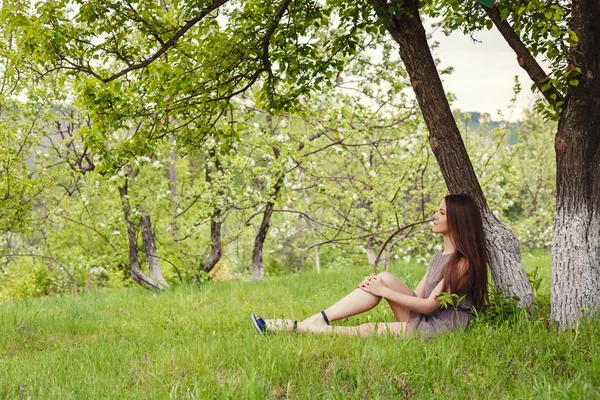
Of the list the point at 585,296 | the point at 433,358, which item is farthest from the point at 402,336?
the point at 585,296

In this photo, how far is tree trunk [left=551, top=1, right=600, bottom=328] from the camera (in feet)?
14.8

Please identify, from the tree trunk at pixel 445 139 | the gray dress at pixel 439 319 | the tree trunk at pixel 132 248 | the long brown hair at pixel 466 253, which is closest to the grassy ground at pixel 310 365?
the gray dress at pixel 439 319

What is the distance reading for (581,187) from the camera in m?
4.58

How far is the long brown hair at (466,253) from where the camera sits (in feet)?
15.4

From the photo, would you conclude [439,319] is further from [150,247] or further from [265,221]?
[150,247]

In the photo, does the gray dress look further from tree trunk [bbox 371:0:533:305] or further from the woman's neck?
tree trunk [bbox 371:0:533:305]

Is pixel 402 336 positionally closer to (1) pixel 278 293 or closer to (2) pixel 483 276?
(2) pixel 483 276

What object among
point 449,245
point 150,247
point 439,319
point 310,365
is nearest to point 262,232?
point 150,247

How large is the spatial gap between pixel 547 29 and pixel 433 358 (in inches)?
107

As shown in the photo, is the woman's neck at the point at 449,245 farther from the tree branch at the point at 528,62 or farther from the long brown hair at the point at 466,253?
the tree branch at the point at 528,62

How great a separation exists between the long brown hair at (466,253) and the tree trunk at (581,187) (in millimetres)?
617

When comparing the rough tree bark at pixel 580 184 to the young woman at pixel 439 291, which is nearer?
the rough tree bark at pixel 580 184

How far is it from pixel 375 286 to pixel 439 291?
1.86 feet

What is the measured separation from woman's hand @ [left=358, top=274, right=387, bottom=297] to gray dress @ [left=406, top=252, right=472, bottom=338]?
0.35 m
